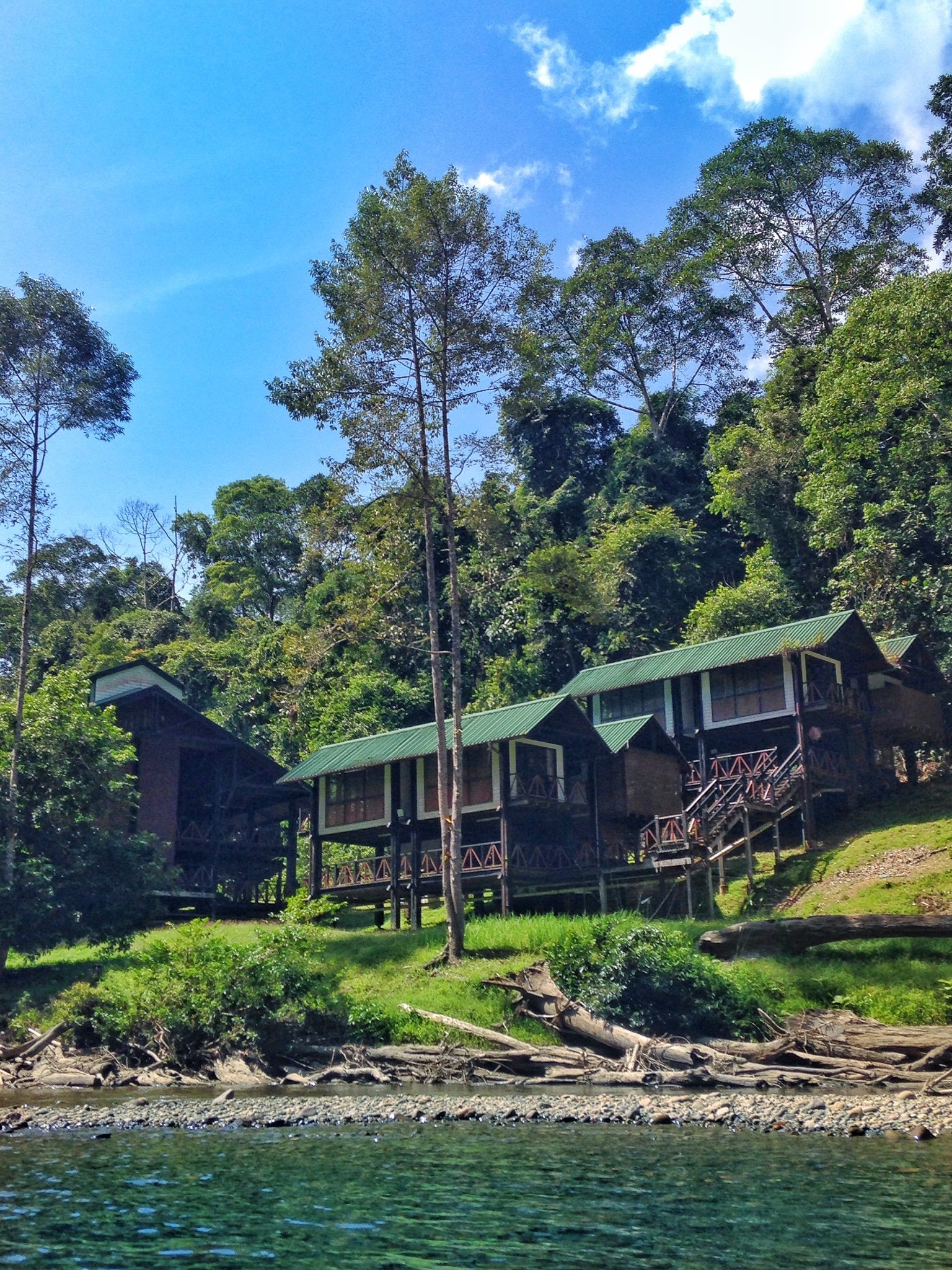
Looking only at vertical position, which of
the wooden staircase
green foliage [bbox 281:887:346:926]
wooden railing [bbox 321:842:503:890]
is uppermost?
the wooden staircase

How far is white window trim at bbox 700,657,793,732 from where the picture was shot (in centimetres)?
3694

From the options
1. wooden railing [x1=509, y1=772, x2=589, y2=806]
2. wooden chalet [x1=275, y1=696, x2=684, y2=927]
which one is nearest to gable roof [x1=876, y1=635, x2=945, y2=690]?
wooden chalet [x1=275, y1=696, x2=684, y2=927]

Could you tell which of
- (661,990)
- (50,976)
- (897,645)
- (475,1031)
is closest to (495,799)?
(50,976)

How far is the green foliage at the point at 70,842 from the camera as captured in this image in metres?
28.2

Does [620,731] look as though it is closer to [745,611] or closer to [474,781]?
[474,781]

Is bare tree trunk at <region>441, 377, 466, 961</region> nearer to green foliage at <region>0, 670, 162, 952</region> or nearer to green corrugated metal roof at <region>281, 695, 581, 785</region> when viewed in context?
green corrugated metal roof at <region>281, 695, 581, 785</region>

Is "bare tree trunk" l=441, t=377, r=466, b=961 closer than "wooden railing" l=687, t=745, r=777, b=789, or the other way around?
"bare tree trunk" l=441, t=377, r=466, b=961

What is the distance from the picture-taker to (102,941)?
2897 cm

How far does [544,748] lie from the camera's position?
115 ft

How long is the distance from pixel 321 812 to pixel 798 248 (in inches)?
1373

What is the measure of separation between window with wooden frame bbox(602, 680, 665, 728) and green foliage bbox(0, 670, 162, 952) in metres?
17.1

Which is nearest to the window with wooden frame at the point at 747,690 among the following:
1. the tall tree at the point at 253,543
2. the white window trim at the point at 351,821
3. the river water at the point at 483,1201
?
the white window trim at the point at 351,821

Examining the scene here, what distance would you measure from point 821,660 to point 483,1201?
30611 mm

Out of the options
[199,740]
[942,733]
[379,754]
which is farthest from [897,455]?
[199,740]
